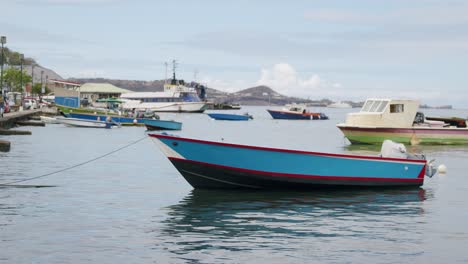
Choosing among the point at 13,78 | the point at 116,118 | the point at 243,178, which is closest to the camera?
the point at 243,178

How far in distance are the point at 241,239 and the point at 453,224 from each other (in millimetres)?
6965

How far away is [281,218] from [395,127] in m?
37.0

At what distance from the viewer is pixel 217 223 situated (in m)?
20.5

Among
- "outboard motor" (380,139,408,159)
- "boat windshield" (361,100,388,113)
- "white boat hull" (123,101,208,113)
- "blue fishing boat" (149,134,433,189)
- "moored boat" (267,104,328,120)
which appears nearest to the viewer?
"blue fishing boat" (149,134,433,189)

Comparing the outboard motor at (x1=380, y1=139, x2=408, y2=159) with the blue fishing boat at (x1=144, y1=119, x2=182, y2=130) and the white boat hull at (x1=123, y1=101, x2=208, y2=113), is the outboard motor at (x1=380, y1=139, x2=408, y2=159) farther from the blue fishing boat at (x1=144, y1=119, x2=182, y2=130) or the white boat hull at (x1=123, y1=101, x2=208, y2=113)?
the white boat hull at (x1=123, y1=101, x2=208, y2=113)

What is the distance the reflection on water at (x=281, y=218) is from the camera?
1800cm

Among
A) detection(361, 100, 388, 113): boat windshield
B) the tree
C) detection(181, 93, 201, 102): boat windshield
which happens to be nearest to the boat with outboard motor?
detection(361, 100, 388, 113): boat windshield

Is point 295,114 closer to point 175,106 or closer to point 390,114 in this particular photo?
point 175,106

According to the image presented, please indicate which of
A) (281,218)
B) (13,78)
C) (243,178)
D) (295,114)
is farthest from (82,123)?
(13,78)

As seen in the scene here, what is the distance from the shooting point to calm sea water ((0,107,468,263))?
16.5 m

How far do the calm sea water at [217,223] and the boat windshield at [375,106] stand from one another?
23320 millimetres

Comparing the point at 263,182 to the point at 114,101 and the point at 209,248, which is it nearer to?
the point at 209,248

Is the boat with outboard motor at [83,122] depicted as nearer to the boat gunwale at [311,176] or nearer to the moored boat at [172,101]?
the boat gunwale at [311,176]

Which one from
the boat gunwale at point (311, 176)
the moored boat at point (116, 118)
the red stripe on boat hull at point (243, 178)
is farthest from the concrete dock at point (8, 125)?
the boat gunwale at point (311, 176)
